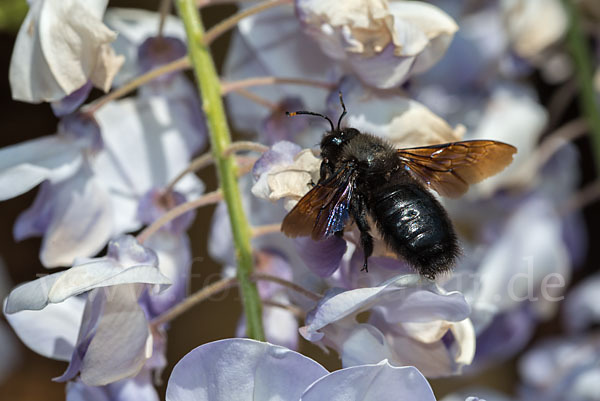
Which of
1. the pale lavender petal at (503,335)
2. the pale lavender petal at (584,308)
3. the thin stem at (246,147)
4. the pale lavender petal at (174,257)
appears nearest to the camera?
the thin stem at (246,147)

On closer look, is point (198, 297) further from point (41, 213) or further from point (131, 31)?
point (131, 31)

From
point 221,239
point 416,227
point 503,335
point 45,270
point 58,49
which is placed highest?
point 58,49

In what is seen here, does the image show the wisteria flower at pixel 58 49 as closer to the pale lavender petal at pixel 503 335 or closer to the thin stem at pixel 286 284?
the thin stem at pixel 286 284

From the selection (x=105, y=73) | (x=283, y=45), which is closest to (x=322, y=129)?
(x=283, y=45)

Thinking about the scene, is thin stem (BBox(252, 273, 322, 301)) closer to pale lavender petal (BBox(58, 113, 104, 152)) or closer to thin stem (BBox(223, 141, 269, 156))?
thin stem (BBox(223, 141, 269, 156))

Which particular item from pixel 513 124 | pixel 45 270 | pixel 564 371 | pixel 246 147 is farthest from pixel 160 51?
pixel 45 270

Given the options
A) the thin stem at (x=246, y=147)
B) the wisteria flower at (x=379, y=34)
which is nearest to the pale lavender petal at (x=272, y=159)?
the thin stem at (x=246, y=147)
